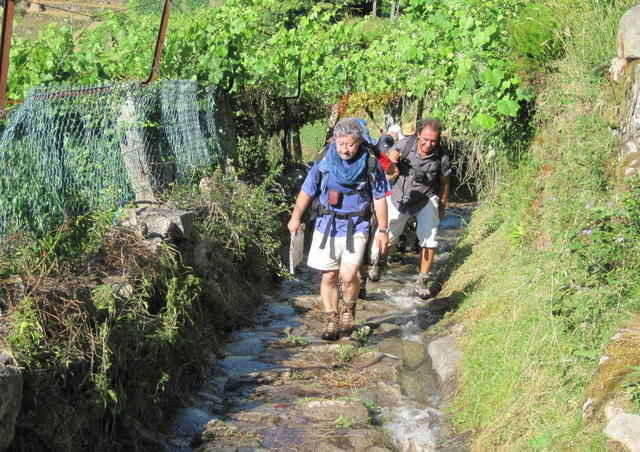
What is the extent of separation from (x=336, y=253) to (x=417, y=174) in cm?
196

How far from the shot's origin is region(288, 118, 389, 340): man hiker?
6.97 m

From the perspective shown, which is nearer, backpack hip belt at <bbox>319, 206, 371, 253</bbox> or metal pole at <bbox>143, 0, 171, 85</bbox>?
backpack hip belt at <bbox>319, 206, 371, 253</bbox>

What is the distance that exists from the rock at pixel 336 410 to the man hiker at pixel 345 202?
163 cm

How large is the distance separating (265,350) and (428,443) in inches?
90.8

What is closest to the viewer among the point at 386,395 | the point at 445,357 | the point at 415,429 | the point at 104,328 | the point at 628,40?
the point at 104,328

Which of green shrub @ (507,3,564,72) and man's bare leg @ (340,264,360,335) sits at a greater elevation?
green shrub @ (507,3,564,72)

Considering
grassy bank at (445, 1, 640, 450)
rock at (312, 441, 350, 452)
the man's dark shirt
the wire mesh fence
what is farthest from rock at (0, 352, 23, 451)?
the man's dark shirt

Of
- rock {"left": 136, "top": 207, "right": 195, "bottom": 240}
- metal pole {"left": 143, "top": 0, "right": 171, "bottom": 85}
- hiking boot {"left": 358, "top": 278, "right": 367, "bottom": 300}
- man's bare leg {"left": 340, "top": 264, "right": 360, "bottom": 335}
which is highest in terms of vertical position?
metal pole {"left": 143, "top": 0, "right": 171, "bottom": 85}

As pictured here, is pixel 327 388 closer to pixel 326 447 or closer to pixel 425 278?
pixel 326 447

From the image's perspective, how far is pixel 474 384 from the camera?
A: 221 inches

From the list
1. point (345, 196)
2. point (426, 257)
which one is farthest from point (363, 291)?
point (345, 196)

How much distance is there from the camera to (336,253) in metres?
7.26

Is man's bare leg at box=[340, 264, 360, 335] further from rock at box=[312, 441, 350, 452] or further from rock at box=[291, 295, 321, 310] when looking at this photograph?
rock at box=[312, 441, 350, 452]

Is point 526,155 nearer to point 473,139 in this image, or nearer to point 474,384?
point 473,139
